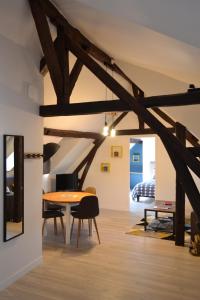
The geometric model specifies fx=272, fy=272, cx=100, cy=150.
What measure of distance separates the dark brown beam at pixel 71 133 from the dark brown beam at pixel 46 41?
2210mm

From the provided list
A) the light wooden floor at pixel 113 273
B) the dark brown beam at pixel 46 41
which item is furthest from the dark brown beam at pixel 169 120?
the dark brown beam at pixel 46 41

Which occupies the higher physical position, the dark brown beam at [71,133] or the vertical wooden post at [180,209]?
the dark brown beam at [71,133]

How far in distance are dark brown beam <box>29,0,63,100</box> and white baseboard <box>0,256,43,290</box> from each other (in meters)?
2.39

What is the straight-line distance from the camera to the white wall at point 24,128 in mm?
3199

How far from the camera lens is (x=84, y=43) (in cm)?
383

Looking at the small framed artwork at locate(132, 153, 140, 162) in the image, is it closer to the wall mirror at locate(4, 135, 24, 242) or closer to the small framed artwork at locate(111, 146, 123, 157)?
the small framed artwork at locate(111, 146, 123, 157)

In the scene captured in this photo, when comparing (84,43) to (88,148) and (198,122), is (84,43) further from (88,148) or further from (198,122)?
(88,148)

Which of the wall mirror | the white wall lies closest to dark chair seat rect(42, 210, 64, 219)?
the white wall

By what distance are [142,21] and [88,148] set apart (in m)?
5.76

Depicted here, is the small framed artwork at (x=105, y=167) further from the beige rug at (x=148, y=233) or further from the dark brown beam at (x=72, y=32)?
the dark brown beam at (x=72, y=32)

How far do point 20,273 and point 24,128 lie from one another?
6.13 feet

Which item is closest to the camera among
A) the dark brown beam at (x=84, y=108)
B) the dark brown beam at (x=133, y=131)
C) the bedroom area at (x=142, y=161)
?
the dark brown beam at (x=84, y=108)

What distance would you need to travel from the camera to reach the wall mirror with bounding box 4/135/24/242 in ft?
10.5

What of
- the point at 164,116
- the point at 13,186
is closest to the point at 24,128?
the point at 13,186
